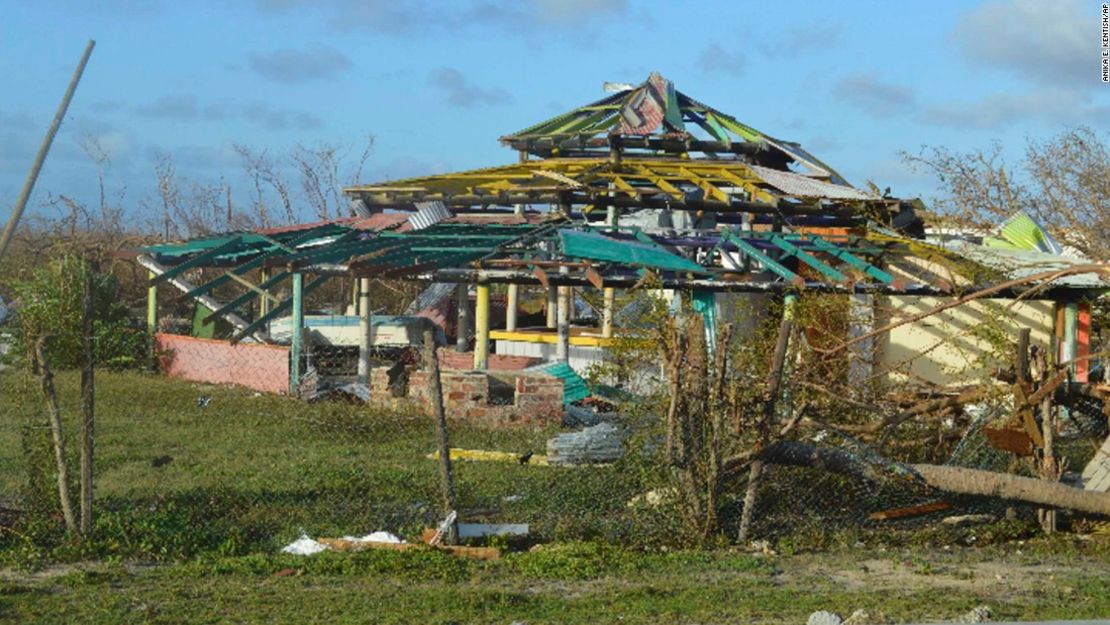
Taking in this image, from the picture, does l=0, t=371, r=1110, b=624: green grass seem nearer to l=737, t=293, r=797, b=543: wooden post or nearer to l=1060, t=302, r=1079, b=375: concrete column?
l=737, t=293, r=797, b=543: wooden post

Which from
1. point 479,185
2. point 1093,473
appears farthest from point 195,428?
point 1093,473

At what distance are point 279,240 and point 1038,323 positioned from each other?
11.2 meters

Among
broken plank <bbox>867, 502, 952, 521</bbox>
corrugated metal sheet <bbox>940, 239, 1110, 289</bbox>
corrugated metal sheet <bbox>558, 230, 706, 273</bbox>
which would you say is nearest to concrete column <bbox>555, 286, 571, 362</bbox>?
corrugated metal sheet <bbox>558, 230, 706, 273</bbox>

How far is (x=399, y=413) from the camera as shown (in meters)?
18.3

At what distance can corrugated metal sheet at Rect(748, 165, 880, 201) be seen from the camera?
19516mm

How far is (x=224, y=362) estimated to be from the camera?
2252 centimetres

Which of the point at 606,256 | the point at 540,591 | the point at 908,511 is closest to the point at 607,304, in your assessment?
the point at 606,256

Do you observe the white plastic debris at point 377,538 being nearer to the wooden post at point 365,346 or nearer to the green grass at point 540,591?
the green grass at point 540,591

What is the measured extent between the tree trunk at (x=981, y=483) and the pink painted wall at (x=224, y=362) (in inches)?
478

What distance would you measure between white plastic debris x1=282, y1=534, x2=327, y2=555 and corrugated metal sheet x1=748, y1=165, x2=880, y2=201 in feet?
36.6

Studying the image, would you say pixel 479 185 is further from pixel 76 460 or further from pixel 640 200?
pixel 76 460

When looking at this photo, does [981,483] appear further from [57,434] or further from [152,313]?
[152,313]

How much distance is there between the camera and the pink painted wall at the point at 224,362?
70.4 ft

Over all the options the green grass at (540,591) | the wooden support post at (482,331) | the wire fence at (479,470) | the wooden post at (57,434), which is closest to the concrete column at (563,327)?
the wooden support post at (482,331)
